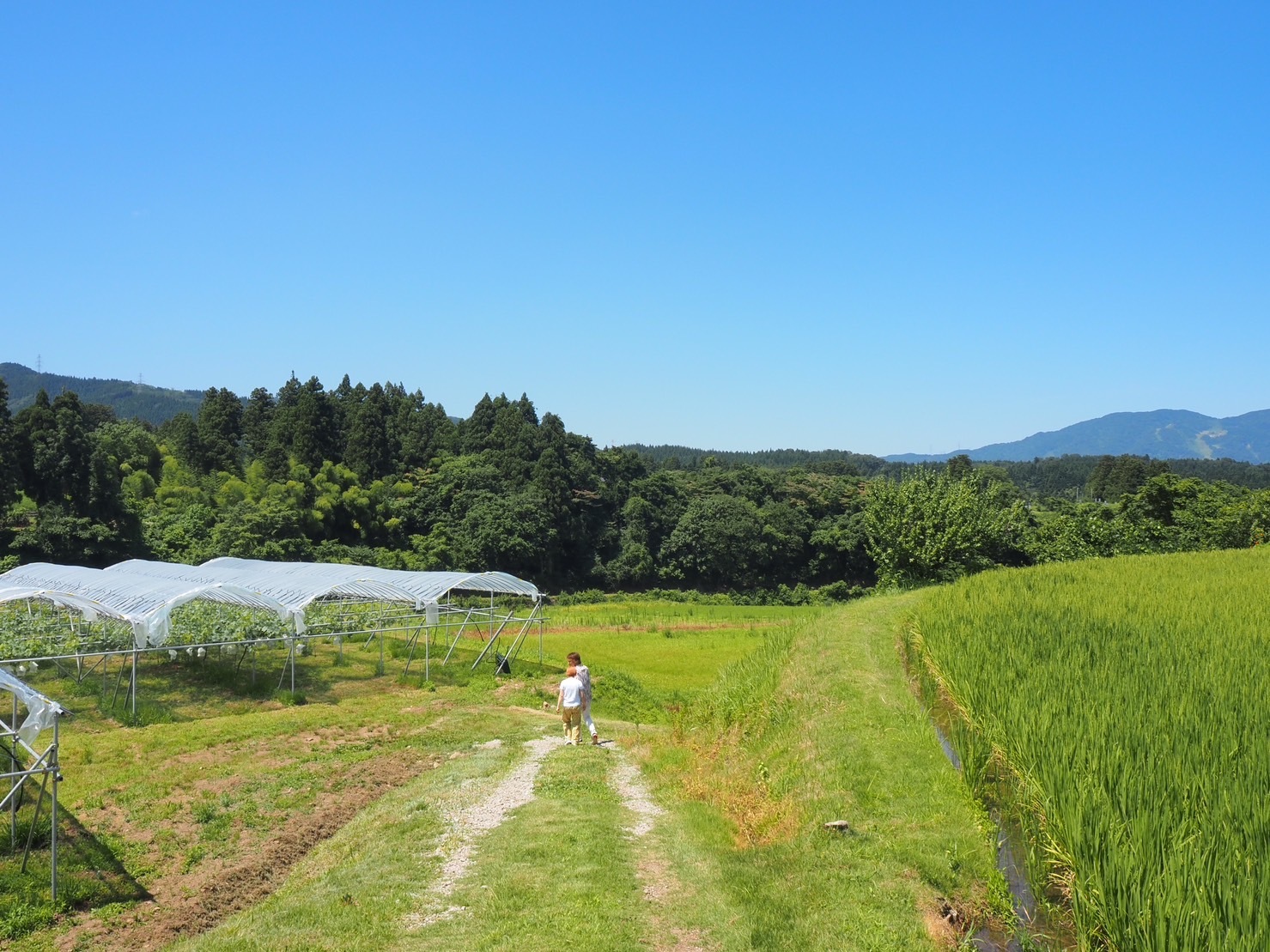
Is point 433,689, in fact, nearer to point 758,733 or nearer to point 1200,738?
point 758,733

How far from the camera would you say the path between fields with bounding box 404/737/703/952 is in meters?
8.20

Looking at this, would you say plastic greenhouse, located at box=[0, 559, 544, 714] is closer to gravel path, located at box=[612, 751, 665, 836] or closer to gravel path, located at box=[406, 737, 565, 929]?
gravel path, located at box=[406, 737, 565, 929]

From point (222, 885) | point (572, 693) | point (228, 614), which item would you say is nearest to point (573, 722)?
point (572, 693)

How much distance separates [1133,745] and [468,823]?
23.9ft

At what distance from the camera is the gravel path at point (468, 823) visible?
28.7 feet

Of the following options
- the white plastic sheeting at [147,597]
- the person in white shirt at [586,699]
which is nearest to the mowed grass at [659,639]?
the person in white shirt at [586,699]

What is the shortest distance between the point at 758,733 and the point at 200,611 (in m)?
14.5

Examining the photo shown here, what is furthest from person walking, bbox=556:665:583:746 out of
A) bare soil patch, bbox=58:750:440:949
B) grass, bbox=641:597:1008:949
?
bare soil patch, bbox=58:750:440:949

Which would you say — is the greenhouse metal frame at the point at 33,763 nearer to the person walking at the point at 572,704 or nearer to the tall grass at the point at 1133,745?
the person walking at the point at 572,704

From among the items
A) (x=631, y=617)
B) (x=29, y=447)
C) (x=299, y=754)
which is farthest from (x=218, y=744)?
(x=29, y=447)

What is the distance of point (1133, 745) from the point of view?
782cm

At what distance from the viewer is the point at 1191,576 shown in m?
22.0

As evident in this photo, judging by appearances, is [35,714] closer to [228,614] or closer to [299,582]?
[228,614]

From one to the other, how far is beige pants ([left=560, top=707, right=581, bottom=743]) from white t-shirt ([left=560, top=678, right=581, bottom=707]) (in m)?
0.10
